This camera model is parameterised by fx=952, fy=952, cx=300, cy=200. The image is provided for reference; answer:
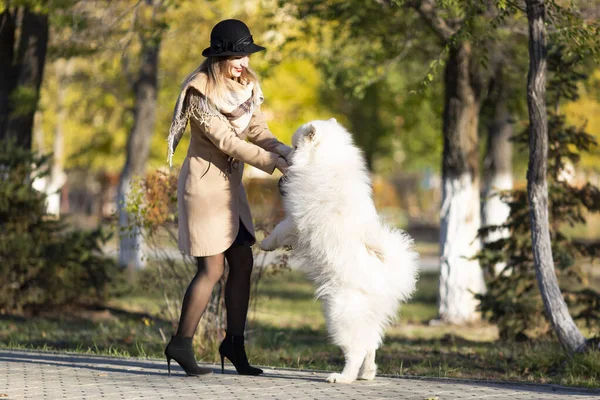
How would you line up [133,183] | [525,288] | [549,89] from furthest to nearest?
[525,288]
[549,89]
[133,183]

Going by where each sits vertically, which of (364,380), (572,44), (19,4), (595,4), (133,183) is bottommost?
(364,380)

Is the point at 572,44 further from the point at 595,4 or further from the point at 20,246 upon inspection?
the point at 20,246

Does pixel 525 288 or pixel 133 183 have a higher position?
pixel 133 183

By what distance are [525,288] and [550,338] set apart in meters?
0.83

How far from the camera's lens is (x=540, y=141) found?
7613mm

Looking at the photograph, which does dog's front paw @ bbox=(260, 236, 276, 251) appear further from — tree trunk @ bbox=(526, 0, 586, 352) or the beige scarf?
tree trunk @ bbox=(526, 0, 586, 352)

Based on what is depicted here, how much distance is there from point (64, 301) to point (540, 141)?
6.99m

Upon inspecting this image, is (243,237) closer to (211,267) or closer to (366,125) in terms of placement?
(211,267)

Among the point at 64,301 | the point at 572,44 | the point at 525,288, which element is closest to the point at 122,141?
the point at 64,301

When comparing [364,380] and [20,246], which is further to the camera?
[20,246]

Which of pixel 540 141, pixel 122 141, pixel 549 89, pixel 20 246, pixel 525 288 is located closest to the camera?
pixel 540 141

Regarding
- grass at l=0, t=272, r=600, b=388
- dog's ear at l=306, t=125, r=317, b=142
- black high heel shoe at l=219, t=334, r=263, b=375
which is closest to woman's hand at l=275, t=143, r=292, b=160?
dog's ear at l=306, t=125, r=317, b=142

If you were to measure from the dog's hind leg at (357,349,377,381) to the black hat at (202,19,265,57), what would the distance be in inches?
80.1

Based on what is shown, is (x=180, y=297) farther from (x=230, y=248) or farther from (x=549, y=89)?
(x=549, y=89)
